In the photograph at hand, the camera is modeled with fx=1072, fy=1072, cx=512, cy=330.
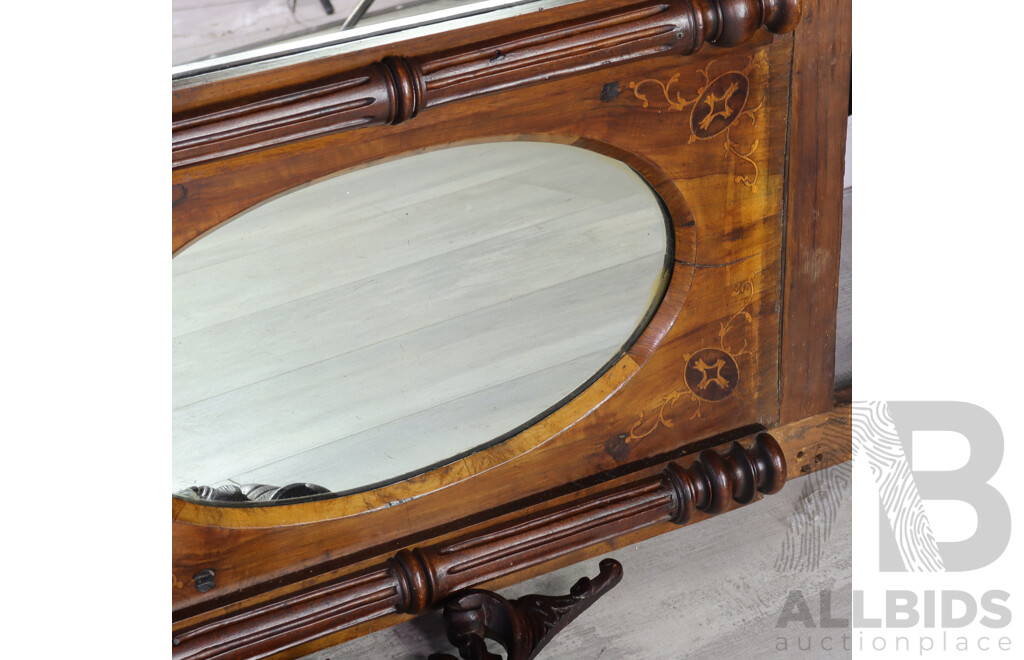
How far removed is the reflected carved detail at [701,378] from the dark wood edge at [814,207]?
6cm

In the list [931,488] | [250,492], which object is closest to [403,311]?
[250,492]

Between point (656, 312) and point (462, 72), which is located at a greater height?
point (462, 72)

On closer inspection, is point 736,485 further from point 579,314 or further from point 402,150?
point 402,150

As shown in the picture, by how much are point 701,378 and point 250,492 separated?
0.55 meters

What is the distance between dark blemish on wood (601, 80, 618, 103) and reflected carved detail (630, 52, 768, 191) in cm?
3

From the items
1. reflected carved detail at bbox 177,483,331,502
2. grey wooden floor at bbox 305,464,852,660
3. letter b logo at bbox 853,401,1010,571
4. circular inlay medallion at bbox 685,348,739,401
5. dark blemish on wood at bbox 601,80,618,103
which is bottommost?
grey wooden floor at bbox 305,464,852,660

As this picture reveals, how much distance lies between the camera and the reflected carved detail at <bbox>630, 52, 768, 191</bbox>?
1.11 meters

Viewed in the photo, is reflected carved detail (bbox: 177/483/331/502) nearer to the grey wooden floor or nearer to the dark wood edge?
the grey wooden floor

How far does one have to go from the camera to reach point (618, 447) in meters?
1.29

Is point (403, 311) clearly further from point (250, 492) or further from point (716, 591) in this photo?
point (716, 591)

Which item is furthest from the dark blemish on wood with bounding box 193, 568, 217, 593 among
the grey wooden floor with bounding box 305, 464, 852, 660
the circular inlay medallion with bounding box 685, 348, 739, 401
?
the circular inlay medallion with bounding box 685, 348, 739, 401

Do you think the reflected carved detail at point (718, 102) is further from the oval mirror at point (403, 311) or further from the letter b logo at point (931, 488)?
the letter b logo at point (931, 488)

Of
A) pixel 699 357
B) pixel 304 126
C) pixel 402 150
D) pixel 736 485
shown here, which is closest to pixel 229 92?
pixel 304 126

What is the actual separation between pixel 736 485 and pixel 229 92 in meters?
0.76
